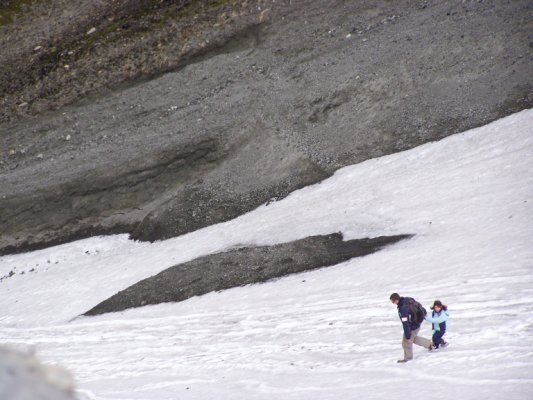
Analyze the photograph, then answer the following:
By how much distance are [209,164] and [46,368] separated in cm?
2539

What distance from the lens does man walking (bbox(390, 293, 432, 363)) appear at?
13039 millimetres

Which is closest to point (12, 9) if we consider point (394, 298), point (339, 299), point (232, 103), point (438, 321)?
point (232, 103)

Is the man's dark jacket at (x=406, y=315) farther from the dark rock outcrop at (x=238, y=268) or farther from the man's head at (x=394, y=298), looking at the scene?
the dark rock outcrop at (x=238, y=268)

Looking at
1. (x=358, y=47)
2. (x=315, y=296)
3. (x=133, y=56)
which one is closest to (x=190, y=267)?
(x=315, y=296)

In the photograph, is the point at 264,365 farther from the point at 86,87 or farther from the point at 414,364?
the point at 86,87

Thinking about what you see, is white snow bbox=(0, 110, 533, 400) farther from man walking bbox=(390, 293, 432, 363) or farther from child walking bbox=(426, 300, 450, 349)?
man walking bbox=(390, 293, 432, 363)

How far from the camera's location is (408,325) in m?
13.1

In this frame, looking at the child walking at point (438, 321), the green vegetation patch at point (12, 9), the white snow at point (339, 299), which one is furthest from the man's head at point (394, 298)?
the green vegetation patch at point (12, 9)

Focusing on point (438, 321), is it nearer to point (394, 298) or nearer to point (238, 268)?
point (394, 298)

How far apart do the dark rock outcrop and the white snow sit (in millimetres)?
440

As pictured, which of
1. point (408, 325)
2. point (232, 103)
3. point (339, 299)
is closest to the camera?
point (408, 325)

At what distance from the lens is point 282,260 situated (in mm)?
21141

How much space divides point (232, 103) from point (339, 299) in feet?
46.4

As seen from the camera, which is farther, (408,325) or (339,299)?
(339,299)
